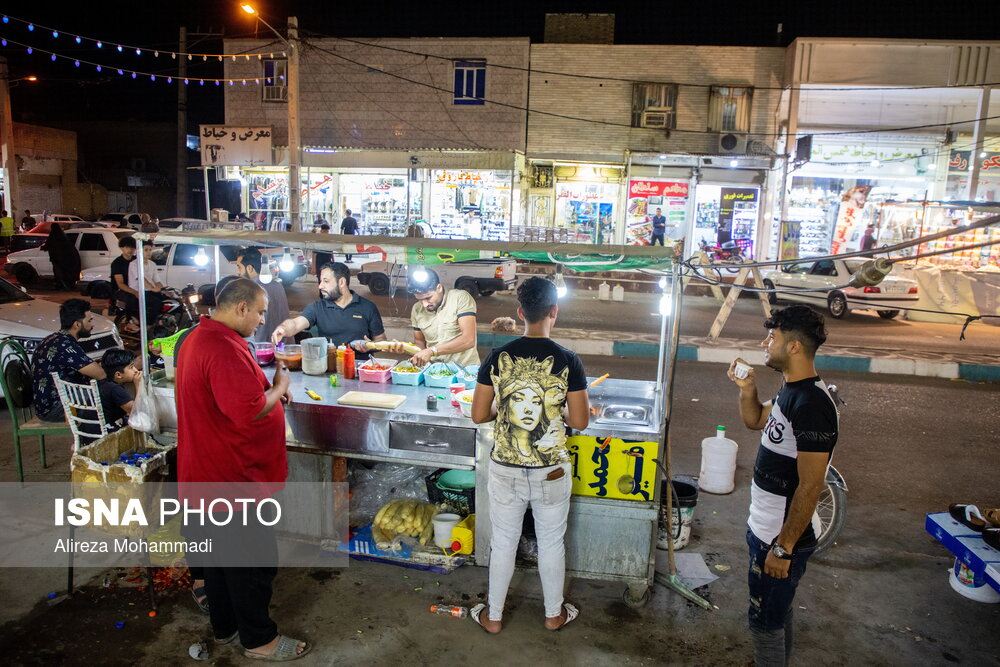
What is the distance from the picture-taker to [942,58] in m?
20.7

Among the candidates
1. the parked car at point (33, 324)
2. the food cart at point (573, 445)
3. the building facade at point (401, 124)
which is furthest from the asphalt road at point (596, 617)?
the building facade at point (401, 124)

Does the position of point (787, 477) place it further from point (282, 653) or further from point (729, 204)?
point (729, 204)

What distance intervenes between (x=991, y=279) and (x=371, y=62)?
20233mm

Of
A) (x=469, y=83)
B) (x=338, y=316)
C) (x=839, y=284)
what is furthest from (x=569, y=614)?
(x=469, y=83)

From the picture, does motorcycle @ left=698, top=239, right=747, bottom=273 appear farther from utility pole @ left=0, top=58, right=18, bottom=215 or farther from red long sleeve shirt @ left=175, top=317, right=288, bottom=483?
utility pole @ left=0, top=58, right=18, bottom=215

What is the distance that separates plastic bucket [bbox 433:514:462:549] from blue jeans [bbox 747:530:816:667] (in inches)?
82.5

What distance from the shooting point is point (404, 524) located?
4.83 metres

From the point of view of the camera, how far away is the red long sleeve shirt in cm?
345

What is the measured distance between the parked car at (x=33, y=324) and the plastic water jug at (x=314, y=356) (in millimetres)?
3776

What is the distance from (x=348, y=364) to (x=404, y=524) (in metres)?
1.36

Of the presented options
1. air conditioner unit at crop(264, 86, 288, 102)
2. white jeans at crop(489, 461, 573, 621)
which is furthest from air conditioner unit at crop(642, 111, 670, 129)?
white jeans at crop(489, 461, 573, 621)

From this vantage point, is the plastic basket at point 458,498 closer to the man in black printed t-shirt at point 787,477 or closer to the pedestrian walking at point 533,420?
the pedestrian walking at point 533,420

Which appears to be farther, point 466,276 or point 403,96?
point 403,96

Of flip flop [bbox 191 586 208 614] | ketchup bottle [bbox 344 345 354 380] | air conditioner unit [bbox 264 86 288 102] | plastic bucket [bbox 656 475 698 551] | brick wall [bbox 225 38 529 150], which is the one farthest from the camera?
air conditioner unit [bbox 264 86 288 102]
